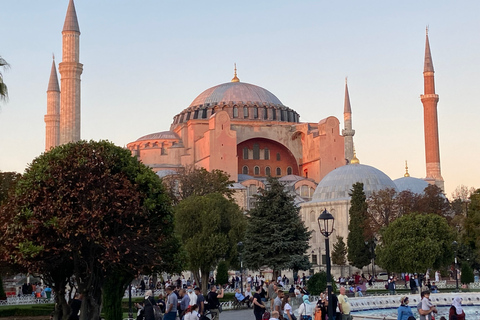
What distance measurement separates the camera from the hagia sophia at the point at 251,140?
48.1 metres

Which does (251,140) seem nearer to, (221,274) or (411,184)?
(411,184)

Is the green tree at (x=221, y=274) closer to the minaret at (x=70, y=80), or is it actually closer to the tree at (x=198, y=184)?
the tree at (x=198, y=184)

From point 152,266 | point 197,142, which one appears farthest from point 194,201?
point 197,142

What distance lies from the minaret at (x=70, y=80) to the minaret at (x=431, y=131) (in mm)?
28231

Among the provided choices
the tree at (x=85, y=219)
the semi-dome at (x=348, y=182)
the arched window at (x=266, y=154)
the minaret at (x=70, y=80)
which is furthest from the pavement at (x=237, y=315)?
the arched window at (x=266, y=154)

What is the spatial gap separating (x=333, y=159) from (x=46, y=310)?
4167cm

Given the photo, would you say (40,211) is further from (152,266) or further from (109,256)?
(152,266)

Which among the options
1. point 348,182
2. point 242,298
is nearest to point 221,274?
point 242,298

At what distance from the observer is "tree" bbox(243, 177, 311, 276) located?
87.5 feet

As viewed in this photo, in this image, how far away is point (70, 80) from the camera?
48344 mm

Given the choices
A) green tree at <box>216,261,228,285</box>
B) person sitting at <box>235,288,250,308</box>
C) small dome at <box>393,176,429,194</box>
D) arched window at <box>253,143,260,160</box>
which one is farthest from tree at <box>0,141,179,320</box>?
arched window at <box>253,143,260,160</box>

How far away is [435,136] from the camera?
5950cm

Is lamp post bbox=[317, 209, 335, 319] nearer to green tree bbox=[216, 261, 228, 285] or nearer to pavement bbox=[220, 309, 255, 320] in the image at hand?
pavement bbox=[220, 309, 255, 320]

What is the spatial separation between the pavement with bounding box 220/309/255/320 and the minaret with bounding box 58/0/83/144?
2942 cm
